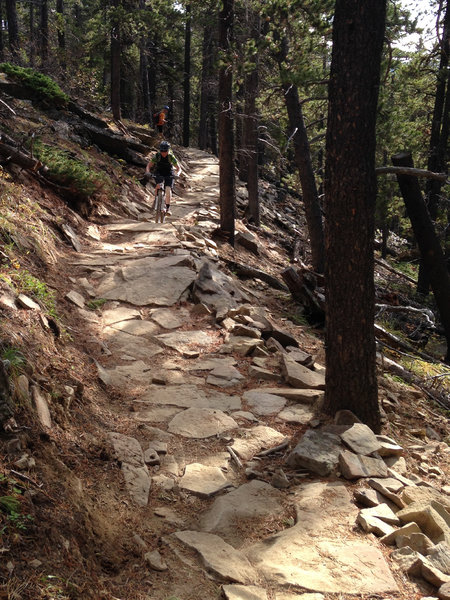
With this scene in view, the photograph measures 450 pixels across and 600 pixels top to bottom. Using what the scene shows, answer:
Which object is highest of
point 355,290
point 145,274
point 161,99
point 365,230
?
point 161,99

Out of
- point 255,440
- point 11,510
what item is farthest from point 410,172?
point 11,510

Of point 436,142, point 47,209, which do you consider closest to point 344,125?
point 47,209

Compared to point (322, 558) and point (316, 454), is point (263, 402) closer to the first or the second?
point (316, 454)

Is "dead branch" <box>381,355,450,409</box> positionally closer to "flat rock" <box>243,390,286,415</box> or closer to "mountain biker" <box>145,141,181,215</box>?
"flat rock" <box>243,390,286,415</box>

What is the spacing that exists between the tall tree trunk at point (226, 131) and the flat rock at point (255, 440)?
836cm

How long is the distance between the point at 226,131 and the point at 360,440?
9141 mm

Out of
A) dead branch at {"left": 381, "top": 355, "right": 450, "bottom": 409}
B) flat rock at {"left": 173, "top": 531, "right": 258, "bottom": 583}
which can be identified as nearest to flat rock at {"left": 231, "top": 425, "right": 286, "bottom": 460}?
flat rock at {"left": 173, "top": 531, "right": 258, "bottom": 583}

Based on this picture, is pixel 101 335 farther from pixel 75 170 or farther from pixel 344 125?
pixel 75 170

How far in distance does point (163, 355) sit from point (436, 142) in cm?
1251

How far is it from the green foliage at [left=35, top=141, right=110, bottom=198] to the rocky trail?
311 cm

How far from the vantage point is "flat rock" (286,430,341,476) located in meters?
4.39

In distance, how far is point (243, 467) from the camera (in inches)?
178

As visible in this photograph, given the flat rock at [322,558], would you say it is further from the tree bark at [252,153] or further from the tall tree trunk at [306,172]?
the tree bark at [252,153]

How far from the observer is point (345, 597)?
299cm
